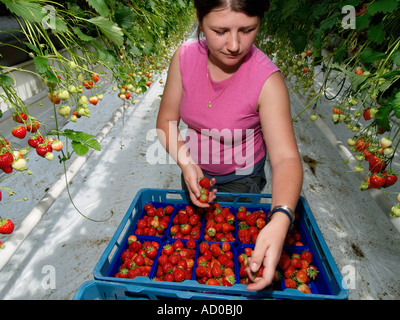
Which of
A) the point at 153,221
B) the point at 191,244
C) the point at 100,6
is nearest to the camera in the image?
the point at 100,6

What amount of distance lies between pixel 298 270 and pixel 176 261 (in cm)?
59

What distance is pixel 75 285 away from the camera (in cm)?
156

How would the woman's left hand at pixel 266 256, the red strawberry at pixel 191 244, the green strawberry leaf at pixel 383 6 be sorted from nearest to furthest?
the woman's left hand at pixel 266 256 < the green strawberry leaf at pixel 383 6 < the red strawberry at pixel 191 244

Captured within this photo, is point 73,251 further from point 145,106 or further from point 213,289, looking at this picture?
point 145,106

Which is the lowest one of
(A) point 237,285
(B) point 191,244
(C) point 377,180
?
(B) point 191,244

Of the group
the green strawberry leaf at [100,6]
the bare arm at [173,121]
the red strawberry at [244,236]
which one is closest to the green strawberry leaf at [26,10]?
the green strawberry leaf at [100,6]

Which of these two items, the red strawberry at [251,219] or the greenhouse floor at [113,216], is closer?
the red strawberry at [251,219]

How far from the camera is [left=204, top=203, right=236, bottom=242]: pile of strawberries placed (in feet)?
4.74

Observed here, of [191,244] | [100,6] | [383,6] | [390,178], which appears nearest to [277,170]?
[390,178]

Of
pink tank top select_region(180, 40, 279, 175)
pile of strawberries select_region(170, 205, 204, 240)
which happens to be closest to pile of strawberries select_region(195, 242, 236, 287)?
pile of strawberries select_region(170, 205, 204, 240)

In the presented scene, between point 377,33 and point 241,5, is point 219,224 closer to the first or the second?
point 241,5

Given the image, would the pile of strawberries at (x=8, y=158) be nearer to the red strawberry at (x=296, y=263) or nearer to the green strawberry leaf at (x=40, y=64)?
the green strawberry leaf at (x=40, y=64)

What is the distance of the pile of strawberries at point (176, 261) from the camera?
121 cm

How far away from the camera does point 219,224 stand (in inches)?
57.6
